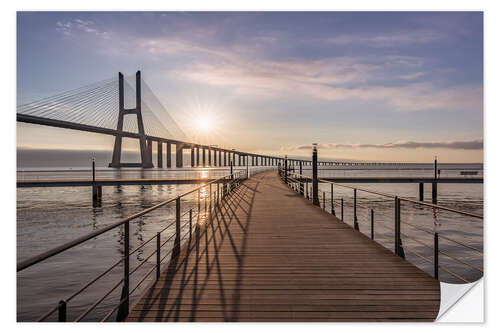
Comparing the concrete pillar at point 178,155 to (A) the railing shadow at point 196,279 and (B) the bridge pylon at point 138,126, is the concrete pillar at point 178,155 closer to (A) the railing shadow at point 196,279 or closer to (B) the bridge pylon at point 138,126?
(B) the bridge pylon at point 138,126

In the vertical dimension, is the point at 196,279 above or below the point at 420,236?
above

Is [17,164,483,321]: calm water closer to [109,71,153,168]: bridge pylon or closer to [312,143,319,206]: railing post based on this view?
[312,143,319,206]: railing post

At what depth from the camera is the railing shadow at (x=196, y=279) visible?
117 inches

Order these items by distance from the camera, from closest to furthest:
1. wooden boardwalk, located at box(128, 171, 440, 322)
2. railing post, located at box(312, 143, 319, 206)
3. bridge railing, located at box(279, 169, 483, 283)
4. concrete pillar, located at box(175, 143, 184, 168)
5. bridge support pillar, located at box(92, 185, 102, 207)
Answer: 1. wooden boardwalk, located at box(128, 171, 440, 322)
2. bridge railing, located at box(279, 169, 483, 283)
3. railing post, located at box(312, 143, 319, 206)
4. bridge support pillar, located at box(92, 185, 102, 207)
5. concrete pillar, located at box(175, 143, 184, 168)

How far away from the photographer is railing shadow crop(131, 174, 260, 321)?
9.78ft

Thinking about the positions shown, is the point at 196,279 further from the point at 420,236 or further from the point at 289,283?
the point at 420,236

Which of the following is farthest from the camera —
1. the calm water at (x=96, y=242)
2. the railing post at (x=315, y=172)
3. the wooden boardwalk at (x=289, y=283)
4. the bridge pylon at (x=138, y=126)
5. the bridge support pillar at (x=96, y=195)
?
the bridge pylon at (x=138, y=126)

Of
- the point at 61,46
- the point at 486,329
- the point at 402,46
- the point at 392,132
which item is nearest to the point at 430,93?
the point at 402,46

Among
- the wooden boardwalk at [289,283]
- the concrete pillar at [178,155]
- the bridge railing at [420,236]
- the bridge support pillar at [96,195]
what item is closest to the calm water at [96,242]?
the bridge railing at [420,236]

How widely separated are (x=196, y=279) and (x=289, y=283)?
41.9 inches

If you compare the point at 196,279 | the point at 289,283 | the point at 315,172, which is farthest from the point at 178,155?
the point at 289,283

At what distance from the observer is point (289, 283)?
3.59m

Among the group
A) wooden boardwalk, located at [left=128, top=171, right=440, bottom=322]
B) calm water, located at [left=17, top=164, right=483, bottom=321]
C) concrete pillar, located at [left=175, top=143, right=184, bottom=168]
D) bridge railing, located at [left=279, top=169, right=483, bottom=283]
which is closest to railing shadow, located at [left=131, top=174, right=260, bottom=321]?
wooden boardwalk, located at [left=128, top=171, right=440, bottom=322]
